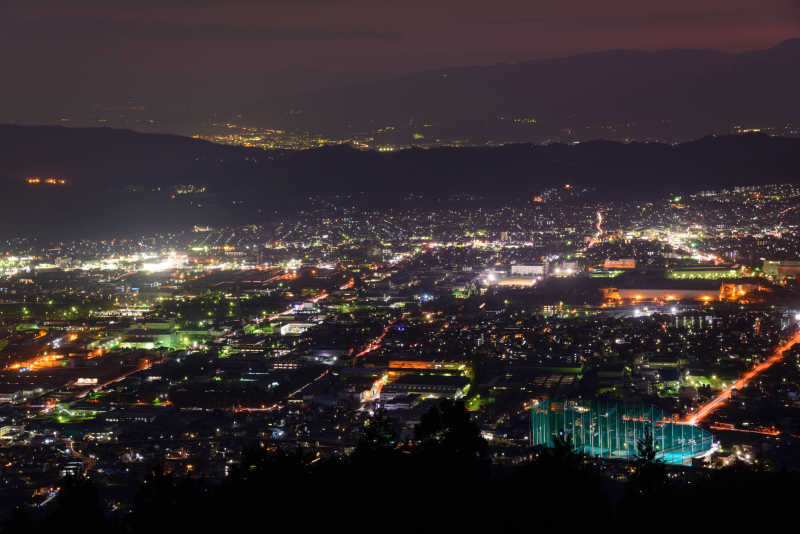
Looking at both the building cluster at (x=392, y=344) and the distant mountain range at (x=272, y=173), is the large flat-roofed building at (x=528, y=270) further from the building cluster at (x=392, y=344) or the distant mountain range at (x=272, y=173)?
the distant mountain range at (x=272, y=173)

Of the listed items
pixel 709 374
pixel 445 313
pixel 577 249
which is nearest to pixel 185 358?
pixel 445 313

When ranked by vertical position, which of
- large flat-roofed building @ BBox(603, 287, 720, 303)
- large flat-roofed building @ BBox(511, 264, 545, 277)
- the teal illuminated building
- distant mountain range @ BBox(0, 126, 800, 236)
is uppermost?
distant mountain range @ BBox(0, 126, 800, 236)

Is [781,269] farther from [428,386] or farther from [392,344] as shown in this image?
[428,386]

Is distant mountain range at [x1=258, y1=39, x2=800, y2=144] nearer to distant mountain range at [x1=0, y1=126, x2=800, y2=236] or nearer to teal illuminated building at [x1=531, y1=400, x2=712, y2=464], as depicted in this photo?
distant mountain range at [x1=0, y1=126, x2=800, y2=236]

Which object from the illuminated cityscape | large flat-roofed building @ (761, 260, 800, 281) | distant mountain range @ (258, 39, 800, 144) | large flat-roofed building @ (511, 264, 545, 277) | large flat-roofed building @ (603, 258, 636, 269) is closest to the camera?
the illuminated cityscape

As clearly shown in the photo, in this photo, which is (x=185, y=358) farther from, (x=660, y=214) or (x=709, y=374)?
(x=660, y=214)

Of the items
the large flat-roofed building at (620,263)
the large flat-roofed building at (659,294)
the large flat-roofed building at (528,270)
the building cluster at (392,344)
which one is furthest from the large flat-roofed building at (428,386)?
the large flat-roofed building at (620,263)

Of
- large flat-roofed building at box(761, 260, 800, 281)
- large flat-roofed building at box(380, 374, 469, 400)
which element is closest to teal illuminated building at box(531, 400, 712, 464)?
large flat-roofed building at box(380, 374, 469, 400)
